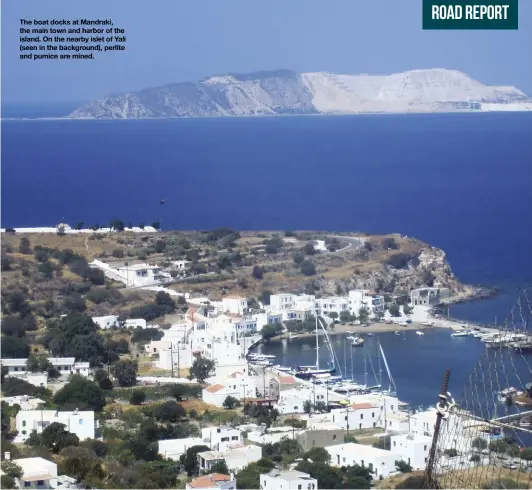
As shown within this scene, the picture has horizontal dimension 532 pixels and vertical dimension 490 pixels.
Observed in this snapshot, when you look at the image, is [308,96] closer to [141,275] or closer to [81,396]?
[141,275]

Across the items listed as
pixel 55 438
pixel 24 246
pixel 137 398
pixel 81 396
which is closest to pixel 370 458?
pixel 55 438

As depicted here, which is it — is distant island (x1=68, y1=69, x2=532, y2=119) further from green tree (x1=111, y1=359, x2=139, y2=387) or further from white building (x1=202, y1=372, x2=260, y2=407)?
white building (x1=202, y1=372, x2=260, y2=407)

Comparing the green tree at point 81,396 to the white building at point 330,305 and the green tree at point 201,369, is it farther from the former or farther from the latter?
the white building at point 330,305

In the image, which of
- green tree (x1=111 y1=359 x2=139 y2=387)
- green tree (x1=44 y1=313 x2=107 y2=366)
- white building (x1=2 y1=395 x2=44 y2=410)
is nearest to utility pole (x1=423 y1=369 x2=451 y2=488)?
white building (x1=2 y1=395 x2=44 y2=410)

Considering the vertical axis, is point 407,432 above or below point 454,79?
below

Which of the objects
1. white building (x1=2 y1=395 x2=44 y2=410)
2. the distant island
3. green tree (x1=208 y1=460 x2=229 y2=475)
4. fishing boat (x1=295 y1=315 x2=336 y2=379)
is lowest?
green tree (x1=208 y1=460 x2=229 y2=475)

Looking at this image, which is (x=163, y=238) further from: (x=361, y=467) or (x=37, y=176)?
(x=37, y=176)

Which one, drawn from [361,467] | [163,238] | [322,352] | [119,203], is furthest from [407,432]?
[119,203]
